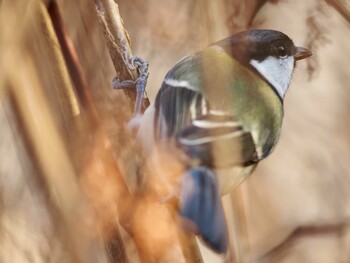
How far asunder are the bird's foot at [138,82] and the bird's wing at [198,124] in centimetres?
2

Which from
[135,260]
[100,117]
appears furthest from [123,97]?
[135,260]

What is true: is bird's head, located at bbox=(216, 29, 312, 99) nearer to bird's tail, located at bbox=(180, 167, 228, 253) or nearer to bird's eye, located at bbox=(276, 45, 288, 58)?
bird's eye, located at bbox=(276, 45, 288, 58)

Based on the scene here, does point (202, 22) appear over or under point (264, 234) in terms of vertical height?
over

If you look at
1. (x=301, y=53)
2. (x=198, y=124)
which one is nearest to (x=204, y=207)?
(x=198, y=124)

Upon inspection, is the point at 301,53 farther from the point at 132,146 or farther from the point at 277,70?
the point at 132,146

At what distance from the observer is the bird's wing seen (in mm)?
495

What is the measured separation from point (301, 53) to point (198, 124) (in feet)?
0.41

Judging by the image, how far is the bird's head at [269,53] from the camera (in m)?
0.54

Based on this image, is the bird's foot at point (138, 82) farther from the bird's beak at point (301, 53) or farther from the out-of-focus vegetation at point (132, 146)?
the bird's beak at point (301, 53)

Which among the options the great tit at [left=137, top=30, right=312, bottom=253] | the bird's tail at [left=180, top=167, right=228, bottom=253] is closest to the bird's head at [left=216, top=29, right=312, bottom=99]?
the great tit at [left=137, top=30, right=312, bottom=253]

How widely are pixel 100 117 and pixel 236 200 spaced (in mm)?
131

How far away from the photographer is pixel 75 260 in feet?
1.79

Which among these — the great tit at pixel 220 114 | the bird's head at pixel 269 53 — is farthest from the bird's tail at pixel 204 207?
the bird's head at pixel 269 53

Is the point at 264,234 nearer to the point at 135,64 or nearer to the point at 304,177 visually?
the point at 304,177
